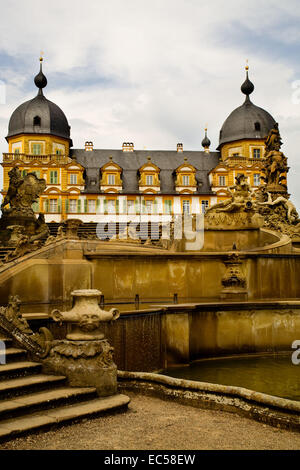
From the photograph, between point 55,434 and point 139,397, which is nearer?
point 55,434

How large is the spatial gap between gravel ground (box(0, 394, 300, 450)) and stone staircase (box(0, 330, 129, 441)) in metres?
0.10

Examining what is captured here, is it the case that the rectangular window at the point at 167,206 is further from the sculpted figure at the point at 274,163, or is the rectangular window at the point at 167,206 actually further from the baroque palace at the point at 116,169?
the sculpted figure at the point at 274,163

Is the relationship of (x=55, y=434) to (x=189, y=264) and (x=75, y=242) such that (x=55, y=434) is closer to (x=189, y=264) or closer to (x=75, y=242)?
(x=189, y=264)

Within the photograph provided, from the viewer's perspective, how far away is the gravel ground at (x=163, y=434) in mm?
4332

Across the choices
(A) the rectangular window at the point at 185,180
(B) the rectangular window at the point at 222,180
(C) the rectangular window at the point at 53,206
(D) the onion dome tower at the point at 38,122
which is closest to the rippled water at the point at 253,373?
(C) the rectangular window at the point at 53,206

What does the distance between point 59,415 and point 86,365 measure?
34.4 inches

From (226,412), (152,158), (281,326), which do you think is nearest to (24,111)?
(152,158)

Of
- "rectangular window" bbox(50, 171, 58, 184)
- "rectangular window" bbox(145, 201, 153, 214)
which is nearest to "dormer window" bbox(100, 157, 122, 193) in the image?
"rectangular window" bbox(145, 201, 153, 214)

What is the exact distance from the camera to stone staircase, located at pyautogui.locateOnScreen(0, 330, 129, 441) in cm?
475

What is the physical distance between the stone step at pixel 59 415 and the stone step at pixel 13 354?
1132mm

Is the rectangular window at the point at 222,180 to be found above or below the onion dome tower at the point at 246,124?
below

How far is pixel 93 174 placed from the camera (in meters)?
67.4

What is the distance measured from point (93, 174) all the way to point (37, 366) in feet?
205

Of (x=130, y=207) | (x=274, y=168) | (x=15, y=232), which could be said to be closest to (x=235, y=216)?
(x=274, y=168)
